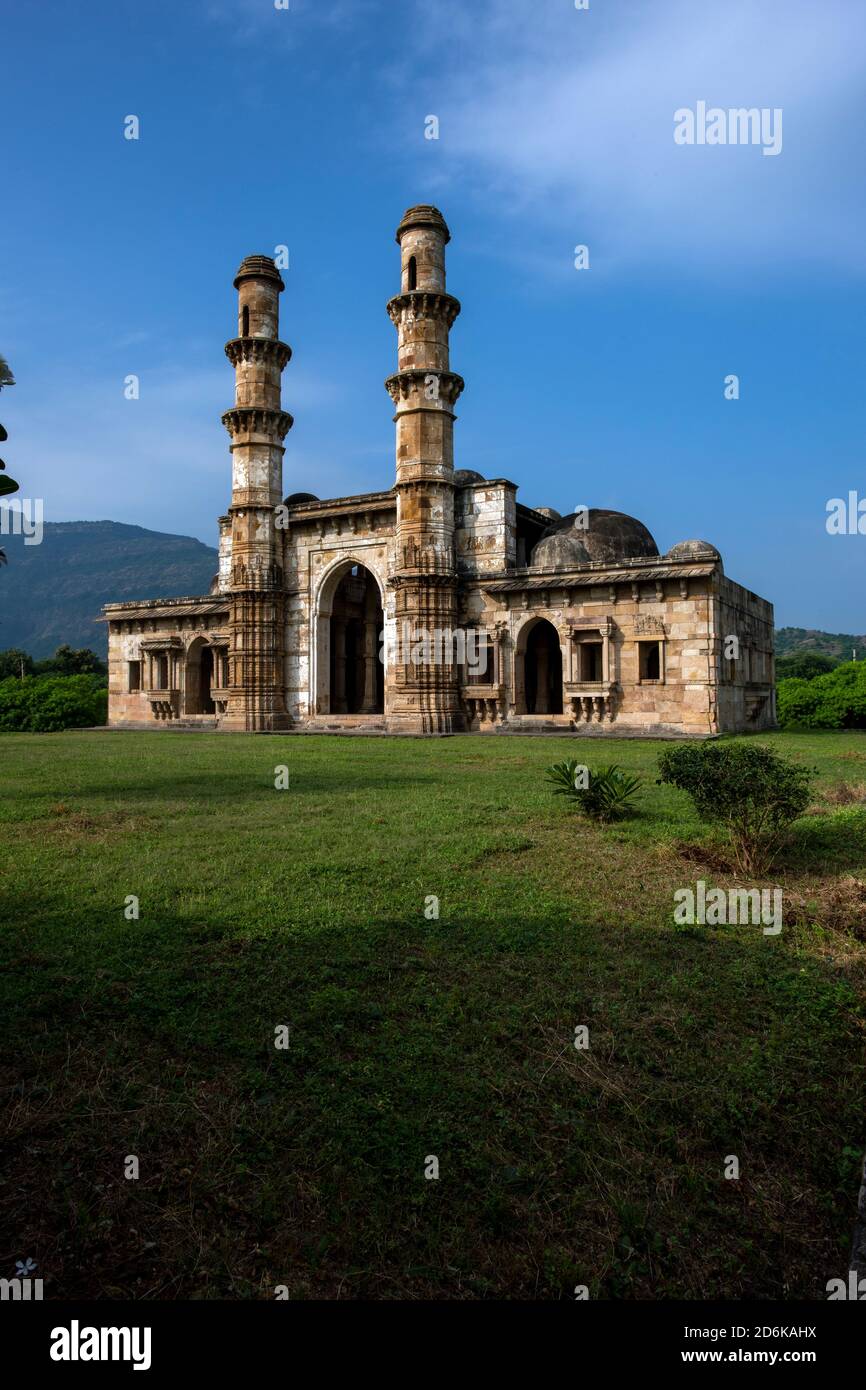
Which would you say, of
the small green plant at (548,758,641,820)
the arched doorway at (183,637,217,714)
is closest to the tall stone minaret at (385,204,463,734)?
the arched doorway at (183,637,217,714)

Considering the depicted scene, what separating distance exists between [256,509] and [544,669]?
42.2 feet

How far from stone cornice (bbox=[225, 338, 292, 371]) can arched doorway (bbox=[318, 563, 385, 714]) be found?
8.92 meters

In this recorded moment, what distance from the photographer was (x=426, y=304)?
26.2 metres

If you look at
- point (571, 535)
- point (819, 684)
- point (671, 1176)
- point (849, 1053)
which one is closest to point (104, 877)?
point (671, 1176)

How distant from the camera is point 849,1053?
13.4 feet

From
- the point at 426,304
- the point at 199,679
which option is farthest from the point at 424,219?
the point at 199,679

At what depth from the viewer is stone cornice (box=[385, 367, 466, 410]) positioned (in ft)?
85.4

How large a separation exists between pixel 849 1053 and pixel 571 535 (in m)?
25.1

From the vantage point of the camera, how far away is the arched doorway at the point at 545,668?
94.9 feet

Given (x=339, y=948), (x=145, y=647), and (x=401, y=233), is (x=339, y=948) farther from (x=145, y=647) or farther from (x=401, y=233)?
(x=145, y=647)

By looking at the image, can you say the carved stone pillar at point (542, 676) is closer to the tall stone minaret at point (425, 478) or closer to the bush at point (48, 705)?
the tall stone minaret at point (425, 478)

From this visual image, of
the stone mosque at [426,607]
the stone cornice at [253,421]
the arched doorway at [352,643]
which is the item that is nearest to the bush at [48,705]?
the stone mosque at [426,607]

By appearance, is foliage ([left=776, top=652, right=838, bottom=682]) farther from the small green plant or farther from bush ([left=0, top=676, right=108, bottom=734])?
the small green plant
